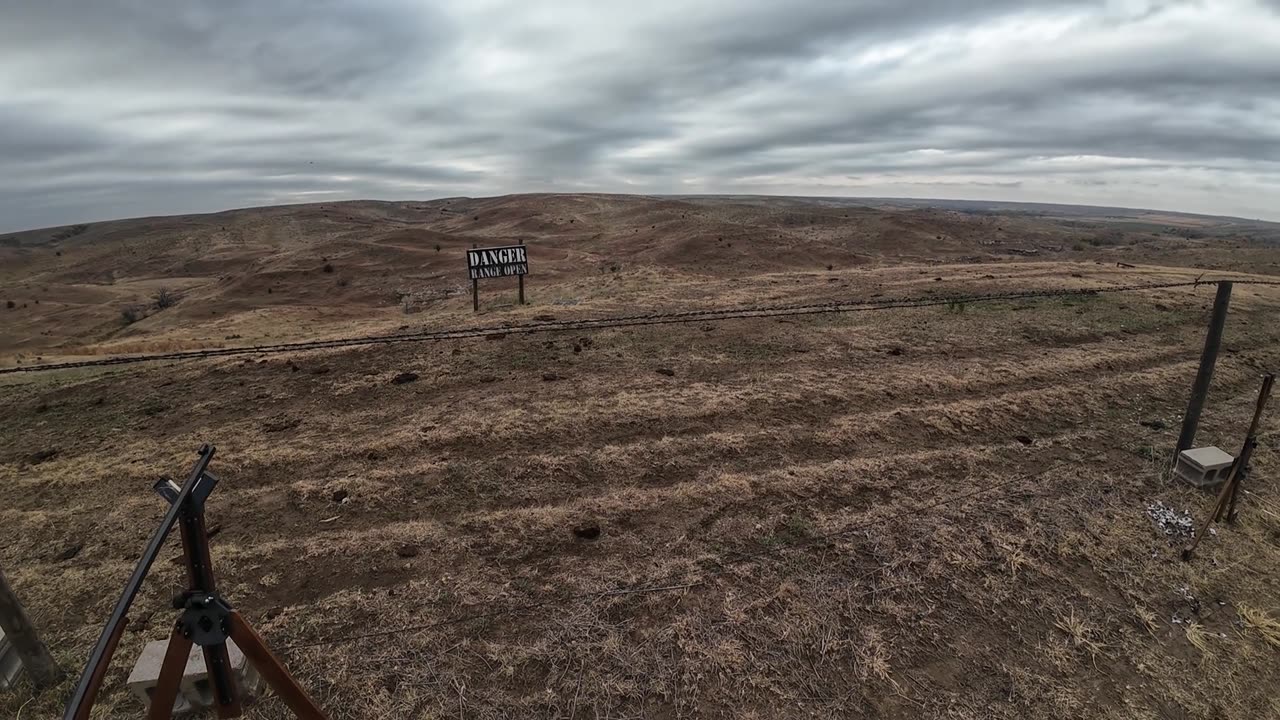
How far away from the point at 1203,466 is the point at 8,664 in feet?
34.1

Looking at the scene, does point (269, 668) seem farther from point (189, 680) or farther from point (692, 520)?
point (692, 520)

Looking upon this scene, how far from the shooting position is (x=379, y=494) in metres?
6.03

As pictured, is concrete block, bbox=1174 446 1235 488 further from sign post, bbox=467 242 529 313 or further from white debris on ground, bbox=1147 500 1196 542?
sign post, bbox=467 242 529 313

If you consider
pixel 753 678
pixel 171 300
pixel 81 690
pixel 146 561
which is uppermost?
pixel 146 561

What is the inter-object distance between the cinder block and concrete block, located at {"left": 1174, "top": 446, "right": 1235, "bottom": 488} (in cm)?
893

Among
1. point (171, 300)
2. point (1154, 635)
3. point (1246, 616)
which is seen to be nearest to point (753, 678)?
point (1154, 635)

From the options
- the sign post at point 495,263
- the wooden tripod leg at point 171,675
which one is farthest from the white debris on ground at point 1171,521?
the sign post at point 495,263

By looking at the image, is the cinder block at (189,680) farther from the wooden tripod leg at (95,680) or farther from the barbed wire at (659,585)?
the wooden tripod leg at (95,680)

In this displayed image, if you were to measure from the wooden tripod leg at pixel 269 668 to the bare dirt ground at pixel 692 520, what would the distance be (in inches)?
64.1

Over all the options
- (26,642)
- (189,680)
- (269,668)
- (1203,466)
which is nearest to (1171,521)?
(1203,466)

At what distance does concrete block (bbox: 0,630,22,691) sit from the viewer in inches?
143

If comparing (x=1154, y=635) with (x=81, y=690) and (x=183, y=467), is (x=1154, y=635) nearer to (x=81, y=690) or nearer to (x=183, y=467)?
(x=81, y=690)

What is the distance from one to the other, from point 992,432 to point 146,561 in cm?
839

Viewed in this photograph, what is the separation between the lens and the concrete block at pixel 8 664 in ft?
11.9
